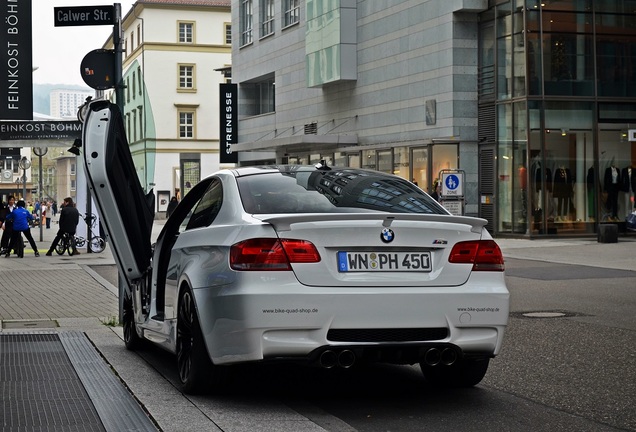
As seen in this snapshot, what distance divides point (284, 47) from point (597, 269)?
33381 millimetres

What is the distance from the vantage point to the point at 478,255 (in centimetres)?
682

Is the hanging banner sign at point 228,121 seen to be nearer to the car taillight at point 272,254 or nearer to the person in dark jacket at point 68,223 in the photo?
the person in dark jacket at point 68,223

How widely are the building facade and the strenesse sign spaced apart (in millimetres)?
15764

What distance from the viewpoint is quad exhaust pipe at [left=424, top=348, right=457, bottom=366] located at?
6.57 meters

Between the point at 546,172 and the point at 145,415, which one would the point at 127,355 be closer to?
the point at 145,415

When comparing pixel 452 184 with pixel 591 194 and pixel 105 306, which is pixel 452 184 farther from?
pixel 105 306

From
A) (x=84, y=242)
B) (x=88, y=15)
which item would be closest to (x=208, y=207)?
(x=88, y=15)

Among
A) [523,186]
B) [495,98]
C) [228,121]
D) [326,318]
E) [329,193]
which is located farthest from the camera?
[228,121]

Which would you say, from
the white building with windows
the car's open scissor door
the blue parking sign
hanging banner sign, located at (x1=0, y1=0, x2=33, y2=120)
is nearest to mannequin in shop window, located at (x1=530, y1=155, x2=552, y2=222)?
the blue parking sign

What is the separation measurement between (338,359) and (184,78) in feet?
252

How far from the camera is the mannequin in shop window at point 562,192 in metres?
33.2

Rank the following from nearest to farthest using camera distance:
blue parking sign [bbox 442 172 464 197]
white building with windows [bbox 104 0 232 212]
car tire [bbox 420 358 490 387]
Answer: car tire [bbox 420 358 490 387]
blue parking sign [bbox 442 172 464 197]
white building with windows [bbox 104 0 232 212]

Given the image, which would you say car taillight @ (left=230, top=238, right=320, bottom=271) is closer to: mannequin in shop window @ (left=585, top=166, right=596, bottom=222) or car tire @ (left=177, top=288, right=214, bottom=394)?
car tire @ (left=177, top=288, right=214, bottom=394)

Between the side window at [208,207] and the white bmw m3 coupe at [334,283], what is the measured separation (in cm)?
4
